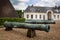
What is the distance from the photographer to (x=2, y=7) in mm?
29375

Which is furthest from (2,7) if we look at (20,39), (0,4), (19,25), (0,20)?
(20,39)

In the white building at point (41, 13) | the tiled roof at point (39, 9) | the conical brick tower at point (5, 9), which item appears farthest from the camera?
Result: the tiled roof at point (39, 9)

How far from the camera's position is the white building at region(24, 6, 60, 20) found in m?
74.3

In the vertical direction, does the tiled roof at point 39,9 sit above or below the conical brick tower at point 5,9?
below

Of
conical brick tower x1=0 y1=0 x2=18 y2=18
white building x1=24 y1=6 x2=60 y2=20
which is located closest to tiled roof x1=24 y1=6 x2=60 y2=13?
white building x1=24 y1=6 x2=60 y2=20

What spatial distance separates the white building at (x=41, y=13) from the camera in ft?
244

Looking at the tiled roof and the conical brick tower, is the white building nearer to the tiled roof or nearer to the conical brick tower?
the tiled roof

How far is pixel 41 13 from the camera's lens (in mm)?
75062

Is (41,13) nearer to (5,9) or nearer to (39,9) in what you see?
(39,9)

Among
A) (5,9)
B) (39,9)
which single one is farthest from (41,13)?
(5,9)

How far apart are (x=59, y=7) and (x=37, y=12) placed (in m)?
11.2

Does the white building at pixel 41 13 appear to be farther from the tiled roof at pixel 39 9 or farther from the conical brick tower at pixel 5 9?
the conical brick tower at pixel 5 9

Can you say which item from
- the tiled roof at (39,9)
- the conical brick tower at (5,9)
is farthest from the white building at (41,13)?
the conical brick tower at (5,9)

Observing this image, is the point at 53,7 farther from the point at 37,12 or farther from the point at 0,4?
the point at 0,4
